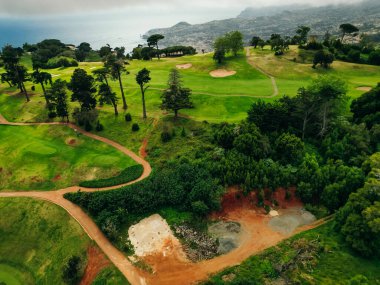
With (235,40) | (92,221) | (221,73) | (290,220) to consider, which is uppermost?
(235,40)

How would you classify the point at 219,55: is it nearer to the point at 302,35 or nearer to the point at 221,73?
the point at 221,73

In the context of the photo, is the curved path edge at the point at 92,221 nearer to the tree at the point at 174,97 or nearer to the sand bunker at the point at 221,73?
the tree at the point at 174,97

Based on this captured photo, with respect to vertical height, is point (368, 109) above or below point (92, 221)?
above

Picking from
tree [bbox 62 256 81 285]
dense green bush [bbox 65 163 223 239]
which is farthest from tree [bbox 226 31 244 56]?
tree [bbox 62 256 81 285]

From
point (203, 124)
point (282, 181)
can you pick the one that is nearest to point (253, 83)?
point (203, 124)

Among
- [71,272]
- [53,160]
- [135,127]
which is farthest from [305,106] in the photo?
[53,160]

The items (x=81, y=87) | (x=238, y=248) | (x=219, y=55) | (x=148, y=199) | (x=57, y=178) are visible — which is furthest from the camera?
(x=219, y=55)
